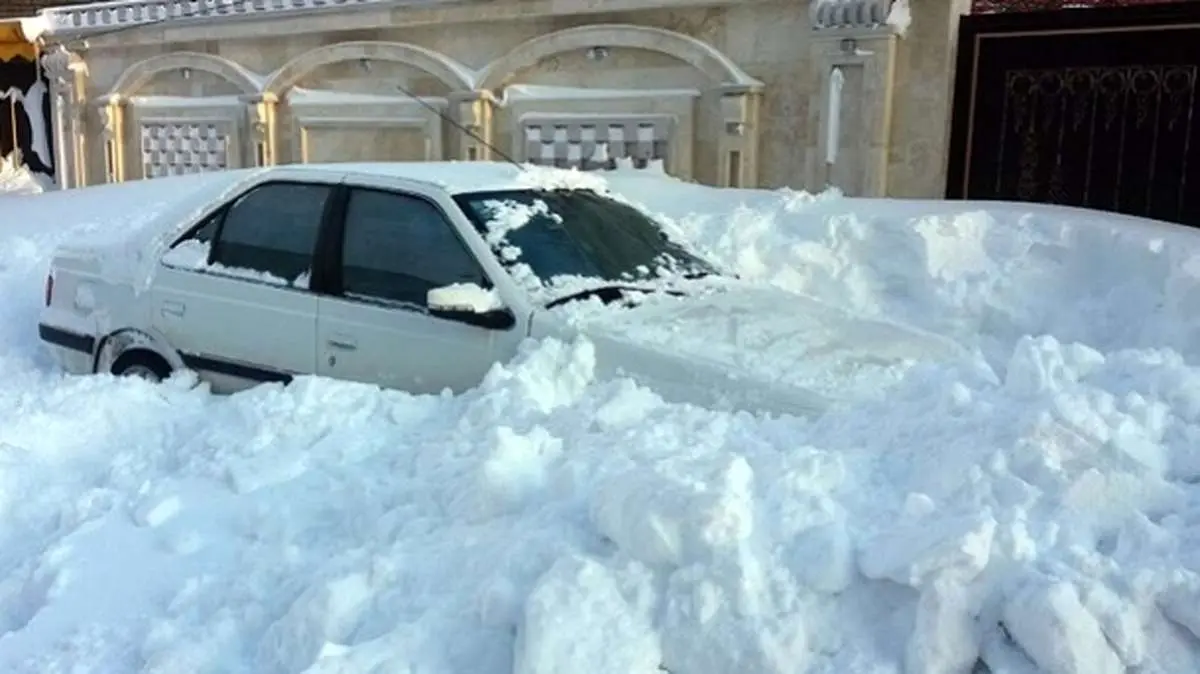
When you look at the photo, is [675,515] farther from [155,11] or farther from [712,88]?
[155,11]

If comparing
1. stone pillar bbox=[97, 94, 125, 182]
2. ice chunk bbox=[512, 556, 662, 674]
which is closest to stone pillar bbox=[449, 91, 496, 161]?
stone pillar bbox=[97, 94, 125, 182]

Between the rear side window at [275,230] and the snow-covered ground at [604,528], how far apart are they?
28.4 inches

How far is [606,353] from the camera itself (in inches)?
164

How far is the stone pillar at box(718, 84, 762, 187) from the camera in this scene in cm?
1001

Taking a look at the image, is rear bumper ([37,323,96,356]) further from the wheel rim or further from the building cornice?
the building cornice

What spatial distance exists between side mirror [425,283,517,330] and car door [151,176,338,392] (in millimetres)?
849

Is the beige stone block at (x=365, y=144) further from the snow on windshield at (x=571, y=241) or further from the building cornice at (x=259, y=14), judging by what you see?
the snow on windshield at (x=571, y=241)

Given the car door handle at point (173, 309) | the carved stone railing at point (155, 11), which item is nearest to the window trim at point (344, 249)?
the car door handle at point (173, 309)

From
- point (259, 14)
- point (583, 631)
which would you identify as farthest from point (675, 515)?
point (259, 14)

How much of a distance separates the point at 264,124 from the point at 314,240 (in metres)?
8.50

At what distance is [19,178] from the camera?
1555 centimetres

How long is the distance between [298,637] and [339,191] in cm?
258

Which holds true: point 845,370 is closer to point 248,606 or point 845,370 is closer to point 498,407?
point 498,407

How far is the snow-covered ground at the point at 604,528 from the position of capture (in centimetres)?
267
